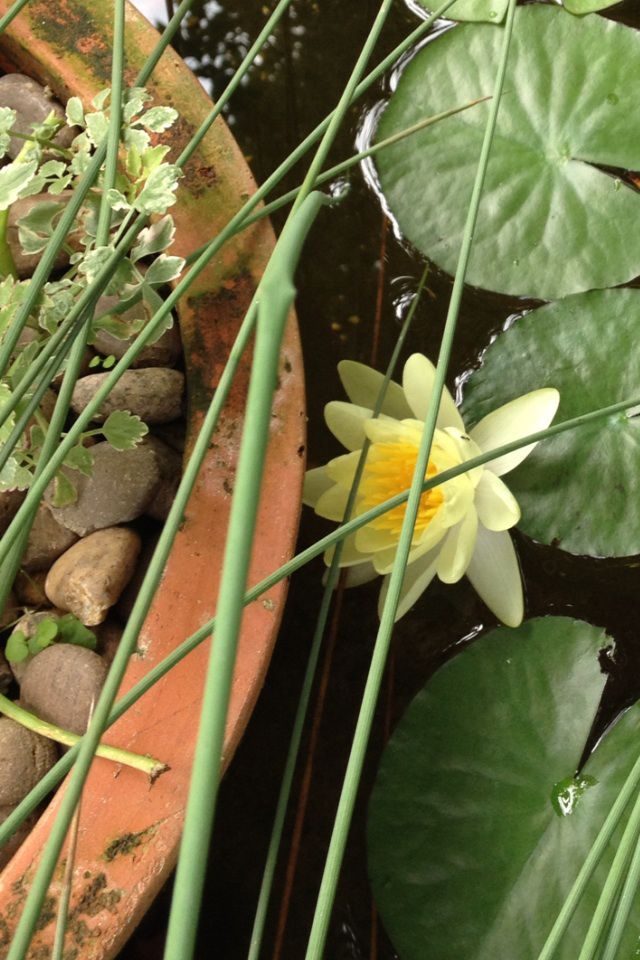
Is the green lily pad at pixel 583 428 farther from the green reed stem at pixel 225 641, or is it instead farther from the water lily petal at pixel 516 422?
the green reed stem at pixel 225 641

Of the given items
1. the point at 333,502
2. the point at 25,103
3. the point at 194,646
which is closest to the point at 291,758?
the point at 194,646

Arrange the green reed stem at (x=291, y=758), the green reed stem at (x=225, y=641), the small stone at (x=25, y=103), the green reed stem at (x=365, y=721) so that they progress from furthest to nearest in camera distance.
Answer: the small stone at (x=25, y=103) → the green reed stem at (x=291, y=758) → the green reed stem at (x=365, y=721) → the green reed stem at (x=225, y=641)

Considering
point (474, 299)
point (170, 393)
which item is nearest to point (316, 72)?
point (474, 299)

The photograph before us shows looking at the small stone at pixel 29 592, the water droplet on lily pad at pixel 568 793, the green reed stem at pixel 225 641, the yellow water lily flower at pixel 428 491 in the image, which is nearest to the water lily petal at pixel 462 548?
the yellow water lily flower at pixel 428 491

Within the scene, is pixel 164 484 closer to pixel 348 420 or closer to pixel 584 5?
pixel 348 420

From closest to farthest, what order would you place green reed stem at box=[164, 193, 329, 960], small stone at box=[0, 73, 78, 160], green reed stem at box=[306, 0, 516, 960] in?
green reed stem at box=[164, 193, 329, 960] < green reed stem at box=[306, 0, 516, 960] < small stone at box=[0, 73, 78, 160]

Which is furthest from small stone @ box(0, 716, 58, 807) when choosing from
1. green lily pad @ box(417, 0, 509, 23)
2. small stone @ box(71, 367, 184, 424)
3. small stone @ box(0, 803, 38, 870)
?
green lily pad @ box(417, 0, 509, 23)

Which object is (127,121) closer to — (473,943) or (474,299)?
(474,299)

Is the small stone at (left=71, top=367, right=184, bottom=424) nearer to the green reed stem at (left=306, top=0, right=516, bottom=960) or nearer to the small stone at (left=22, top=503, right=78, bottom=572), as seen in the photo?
the small stone at (left=22, top=503, right=78, bottom=572)
